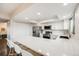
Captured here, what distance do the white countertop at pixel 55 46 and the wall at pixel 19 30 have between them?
93 millimetres

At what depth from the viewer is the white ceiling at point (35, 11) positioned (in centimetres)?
118

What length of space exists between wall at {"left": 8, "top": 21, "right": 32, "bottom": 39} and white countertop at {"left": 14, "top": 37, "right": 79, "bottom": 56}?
0.09 meters

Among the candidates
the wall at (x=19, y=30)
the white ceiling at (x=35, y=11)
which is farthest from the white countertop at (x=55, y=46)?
the white ceiling at (x=35, y=11)

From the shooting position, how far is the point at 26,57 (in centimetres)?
120

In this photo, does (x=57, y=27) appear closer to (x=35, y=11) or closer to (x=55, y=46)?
(x=55, y=46)

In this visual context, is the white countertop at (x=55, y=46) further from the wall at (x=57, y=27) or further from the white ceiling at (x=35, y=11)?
the white ceiling at (x=35, y=11)

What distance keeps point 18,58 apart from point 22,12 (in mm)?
735

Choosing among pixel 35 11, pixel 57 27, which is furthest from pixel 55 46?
pixel 35 11

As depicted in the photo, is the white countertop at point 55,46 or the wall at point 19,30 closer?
the white countertop at point 55,46

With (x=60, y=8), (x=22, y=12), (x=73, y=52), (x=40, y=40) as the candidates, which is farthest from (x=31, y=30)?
(x=73, y=52)

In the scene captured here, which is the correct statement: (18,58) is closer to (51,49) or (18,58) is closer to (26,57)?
(26,57)

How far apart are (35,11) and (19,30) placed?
0.43m

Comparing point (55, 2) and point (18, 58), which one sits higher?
point (55, 2)

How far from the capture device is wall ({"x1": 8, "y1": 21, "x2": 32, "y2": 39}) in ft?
4.36
